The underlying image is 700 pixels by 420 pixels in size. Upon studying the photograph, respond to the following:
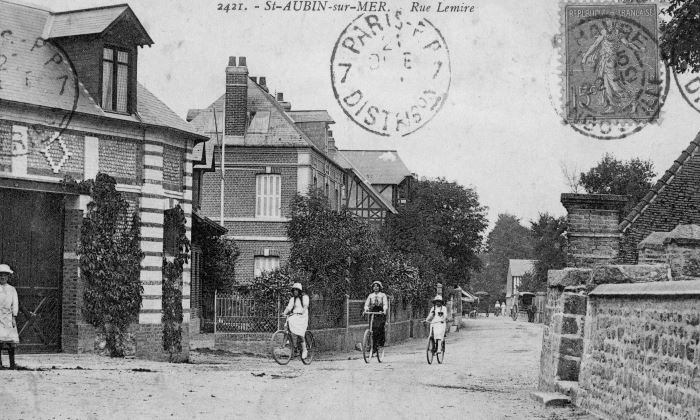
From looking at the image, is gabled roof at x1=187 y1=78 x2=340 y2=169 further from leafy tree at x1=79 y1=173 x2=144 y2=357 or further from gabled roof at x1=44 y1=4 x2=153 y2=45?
leafy tree at x1=79 y1=173 x2=144 y2=357

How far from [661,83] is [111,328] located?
1162cm

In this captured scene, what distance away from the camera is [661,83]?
17266mm

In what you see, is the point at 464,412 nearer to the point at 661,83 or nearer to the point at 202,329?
the point at 661,83

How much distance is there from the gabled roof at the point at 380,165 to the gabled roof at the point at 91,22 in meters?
42.0

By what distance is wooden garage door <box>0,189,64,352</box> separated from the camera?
18609 mm

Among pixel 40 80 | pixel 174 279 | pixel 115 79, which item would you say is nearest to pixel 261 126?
pixel 174 279

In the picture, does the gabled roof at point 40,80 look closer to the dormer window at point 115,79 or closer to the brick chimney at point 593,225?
the dormer window at point 115,79

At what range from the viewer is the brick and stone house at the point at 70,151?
61.0 ft

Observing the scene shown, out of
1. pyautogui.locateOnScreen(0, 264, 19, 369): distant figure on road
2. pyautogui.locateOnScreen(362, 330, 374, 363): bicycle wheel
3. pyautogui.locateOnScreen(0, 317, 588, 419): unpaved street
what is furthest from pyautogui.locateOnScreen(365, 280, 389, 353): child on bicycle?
pyautogui.locateOnScreen(0, 264, 19, 369): distant figure on road

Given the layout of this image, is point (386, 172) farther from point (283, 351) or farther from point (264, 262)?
point (283, 351)

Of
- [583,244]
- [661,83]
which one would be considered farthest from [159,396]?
[661,83]

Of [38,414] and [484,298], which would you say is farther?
[484,298]

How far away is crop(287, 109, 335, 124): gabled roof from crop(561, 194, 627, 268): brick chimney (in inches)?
972

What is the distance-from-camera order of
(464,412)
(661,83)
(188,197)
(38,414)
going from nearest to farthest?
(38,414) < (464,412) < (661,83) < (188,197)
